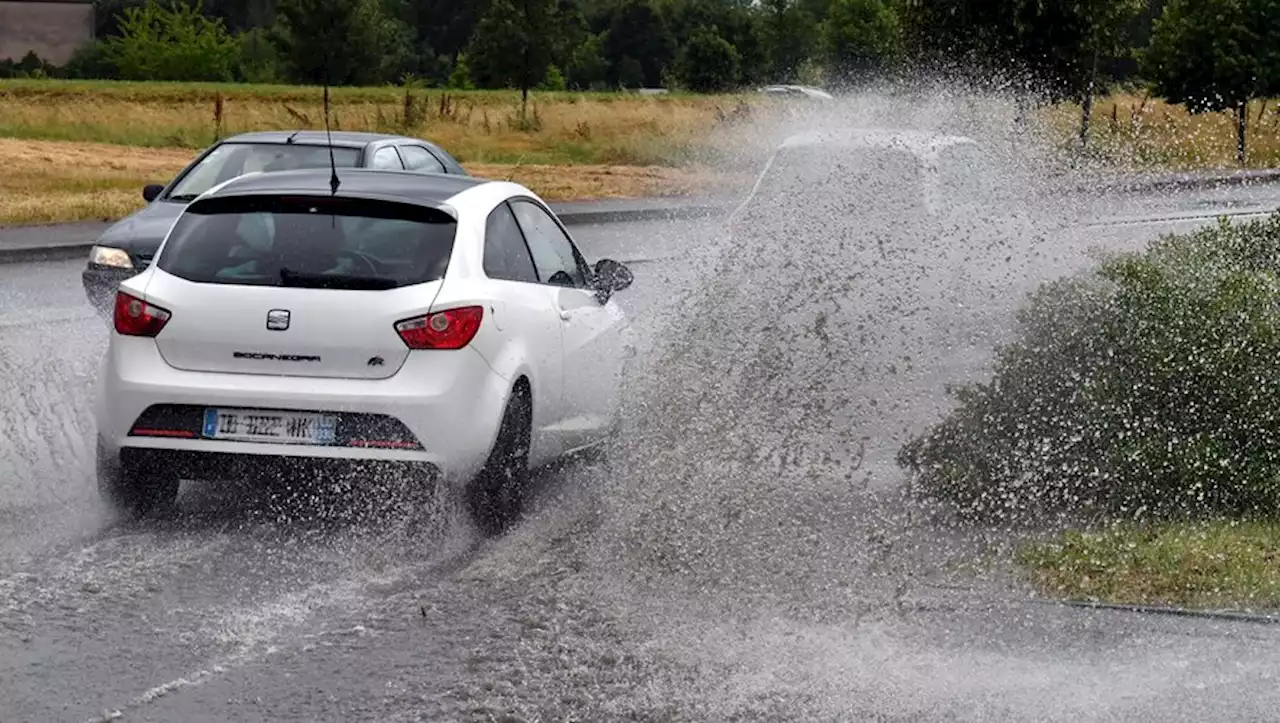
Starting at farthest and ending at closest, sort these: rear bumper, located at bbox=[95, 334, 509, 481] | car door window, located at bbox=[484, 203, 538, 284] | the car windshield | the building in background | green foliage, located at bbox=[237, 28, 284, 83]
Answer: the building in background < green foliage, located at bbox=[237, 28, 284, 83] < the car windshield < car door window, located at bbox=[484, 203, 538, 284] < rear bumper, located at bbox=[95, 334, 509, 481]

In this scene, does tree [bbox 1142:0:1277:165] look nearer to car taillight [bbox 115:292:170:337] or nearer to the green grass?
the green grass

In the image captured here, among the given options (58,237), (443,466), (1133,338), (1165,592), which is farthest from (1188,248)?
(58,237)

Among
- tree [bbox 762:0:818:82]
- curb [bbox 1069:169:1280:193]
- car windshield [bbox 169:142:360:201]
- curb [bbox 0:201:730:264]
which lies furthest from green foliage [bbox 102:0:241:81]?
car windshield [bbox 169:142:360:201]

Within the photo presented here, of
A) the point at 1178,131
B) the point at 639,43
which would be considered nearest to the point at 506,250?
the point at 1178,131

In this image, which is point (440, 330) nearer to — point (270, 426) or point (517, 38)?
point (270, 426)

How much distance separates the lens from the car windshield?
56.7 feet

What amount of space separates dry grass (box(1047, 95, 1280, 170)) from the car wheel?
1804 cm

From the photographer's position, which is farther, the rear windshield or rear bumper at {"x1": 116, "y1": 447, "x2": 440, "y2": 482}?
the rear windshield

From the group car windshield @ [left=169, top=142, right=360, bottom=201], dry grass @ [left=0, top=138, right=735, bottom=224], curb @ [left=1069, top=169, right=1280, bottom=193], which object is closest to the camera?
car windshield @ [left=169, top=142, right=360, bottom=201]

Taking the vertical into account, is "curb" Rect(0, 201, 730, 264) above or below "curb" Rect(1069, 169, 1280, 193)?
below

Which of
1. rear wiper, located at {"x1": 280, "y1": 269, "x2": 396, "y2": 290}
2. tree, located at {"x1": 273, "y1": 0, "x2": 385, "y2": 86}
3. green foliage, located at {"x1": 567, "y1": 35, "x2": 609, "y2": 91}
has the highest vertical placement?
tree, located at {"x1": 273, "y1": 0, "x2": 385, "y2": 86}

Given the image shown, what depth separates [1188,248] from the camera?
11.3 meters

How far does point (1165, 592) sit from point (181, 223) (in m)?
4.40

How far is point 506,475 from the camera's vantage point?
898cm
